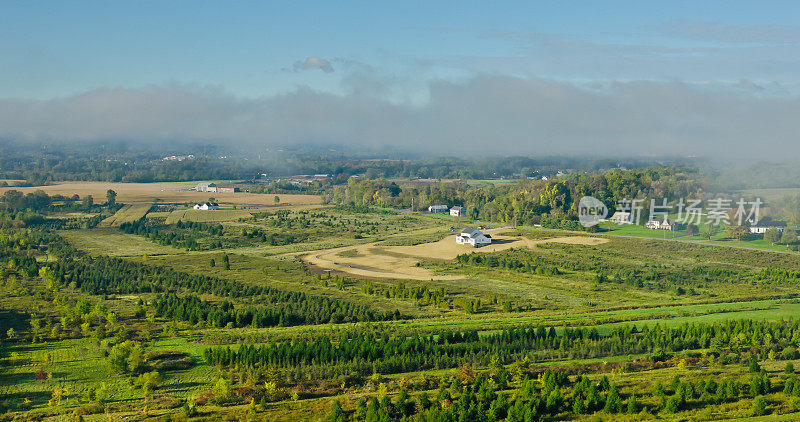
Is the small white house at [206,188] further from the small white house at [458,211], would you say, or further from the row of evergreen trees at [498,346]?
the row of evergreen trees at [498,346]

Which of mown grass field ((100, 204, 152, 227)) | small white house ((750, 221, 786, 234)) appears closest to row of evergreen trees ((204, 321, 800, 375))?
small white house ((750, 221, 786, 234))

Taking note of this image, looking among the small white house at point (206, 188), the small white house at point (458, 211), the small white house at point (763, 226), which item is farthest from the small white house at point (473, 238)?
the small white house at point (206, 188)

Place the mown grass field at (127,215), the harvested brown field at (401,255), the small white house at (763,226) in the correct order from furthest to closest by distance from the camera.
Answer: the mown grass field at (127,215) < the small white house at (763,226) < the harvested brown field at (401,255)

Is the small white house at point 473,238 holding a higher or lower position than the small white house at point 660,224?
lower

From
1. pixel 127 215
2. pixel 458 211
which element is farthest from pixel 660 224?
pixel 127 215

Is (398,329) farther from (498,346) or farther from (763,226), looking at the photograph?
(763,226)

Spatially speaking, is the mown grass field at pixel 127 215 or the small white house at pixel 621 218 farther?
the mown grass field at pixel 127 215

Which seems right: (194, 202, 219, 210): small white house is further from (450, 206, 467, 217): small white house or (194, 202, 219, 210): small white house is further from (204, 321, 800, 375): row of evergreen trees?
(204, 321, 800, 375): row of evergreen trees

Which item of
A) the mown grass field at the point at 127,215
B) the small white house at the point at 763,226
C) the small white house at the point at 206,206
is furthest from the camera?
the small white house at the point at 206,206
